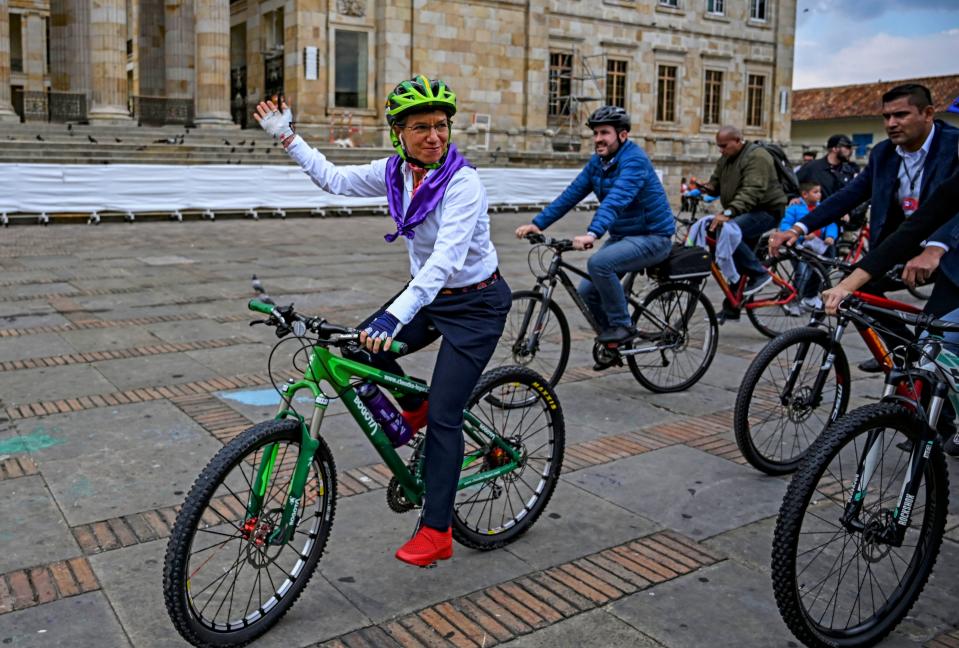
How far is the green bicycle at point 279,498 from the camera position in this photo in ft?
10.2

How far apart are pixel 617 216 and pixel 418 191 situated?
3336 mm

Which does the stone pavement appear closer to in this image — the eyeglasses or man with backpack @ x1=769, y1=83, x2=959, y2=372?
man with backpack @ x1=769, y1=83, x2=959, y2=372

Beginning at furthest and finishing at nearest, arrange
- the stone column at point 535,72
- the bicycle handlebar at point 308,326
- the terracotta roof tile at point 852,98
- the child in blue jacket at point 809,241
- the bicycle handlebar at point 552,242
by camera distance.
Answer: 1. the terracotta roof tile at point 852,98
2. the stone column at point 535,72
3. the child in blue jacket at point 809,241
4. the bicycle handlebar at point 552,242
5. the bicycle handlebar at point 308,326

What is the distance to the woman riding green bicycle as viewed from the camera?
141 inches

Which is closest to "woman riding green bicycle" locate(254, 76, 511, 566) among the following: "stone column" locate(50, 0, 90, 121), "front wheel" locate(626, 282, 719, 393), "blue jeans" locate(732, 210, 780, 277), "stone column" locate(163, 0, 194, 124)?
"front wheel" locate(626, 282, 719, 393)

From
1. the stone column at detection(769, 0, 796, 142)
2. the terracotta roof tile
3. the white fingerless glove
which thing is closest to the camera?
the white fingerless glove

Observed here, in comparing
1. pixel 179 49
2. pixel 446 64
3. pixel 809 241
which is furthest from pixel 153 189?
pixel 446 64

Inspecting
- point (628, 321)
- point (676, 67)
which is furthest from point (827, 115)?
point (628, 321)

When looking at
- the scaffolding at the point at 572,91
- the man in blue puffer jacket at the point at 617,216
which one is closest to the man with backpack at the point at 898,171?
the man in blue puffer jacket at the point at 617,216

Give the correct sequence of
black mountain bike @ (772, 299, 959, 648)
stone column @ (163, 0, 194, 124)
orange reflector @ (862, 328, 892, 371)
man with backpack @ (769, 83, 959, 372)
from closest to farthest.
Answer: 1. black mountain bike @ (772, 299, 959, 648)
2. orange reflector @ (862, 328, 892, 371)
3. man with backpack @ (769, 83, 959, 372)
4. stone column @ (163, 0, 194, 124)

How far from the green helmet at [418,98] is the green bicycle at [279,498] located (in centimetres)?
90

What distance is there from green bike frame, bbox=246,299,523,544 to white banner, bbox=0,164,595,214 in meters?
17.9

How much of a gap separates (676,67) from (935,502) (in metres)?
42.3

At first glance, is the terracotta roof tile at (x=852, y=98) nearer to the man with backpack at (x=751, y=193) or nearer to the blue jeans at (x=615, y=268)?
the man with backpack at (x=751, y=193)
